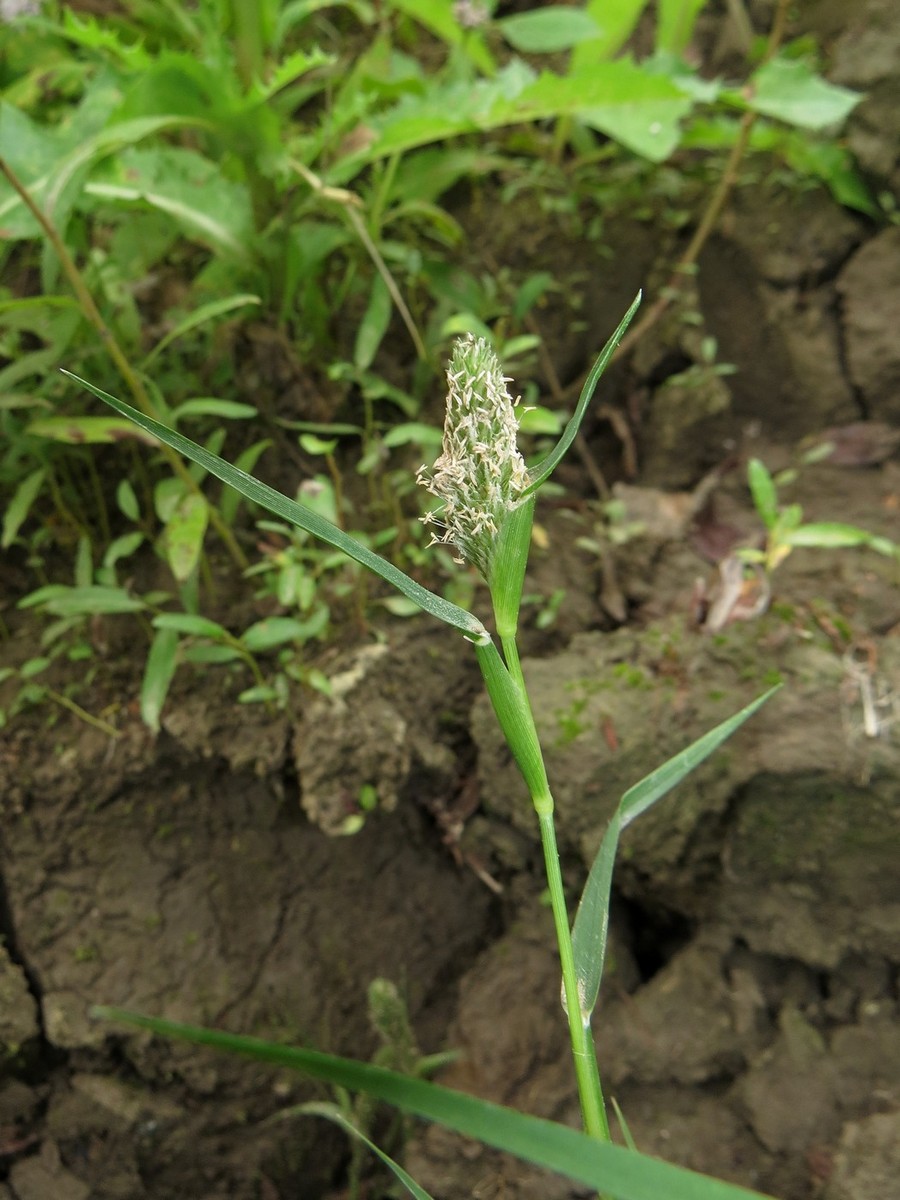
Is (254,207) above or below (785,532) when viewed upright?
above

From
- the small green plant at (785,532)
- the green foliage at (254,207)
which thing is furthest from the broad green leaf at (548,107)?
the small green plant at (785,532)

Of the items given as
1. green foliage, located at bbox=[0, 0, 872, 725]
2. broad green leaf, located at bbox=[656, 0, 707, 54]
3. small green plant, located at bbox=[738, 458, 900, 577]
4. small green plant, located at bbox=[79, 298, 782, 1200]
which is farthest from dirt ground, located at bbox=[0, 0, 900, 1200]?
broad green leaf, located at bbox=[656, 0, 707, 54]

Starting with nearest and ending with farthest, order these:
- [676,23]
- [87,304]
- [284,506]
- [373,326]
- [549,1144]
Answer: [549,1144] → [284,506] → [87,304] → [373,326] → [676,23]

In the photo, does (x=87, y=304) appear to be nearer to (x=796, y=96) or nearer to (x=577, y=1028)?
(x=577, y=1028)

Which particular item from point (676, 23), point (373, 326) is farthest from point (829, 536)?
point (676, 23)

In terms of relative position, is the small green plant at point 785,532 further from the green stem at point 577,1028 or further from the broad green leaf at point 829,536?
the green stem at point 577,1028
